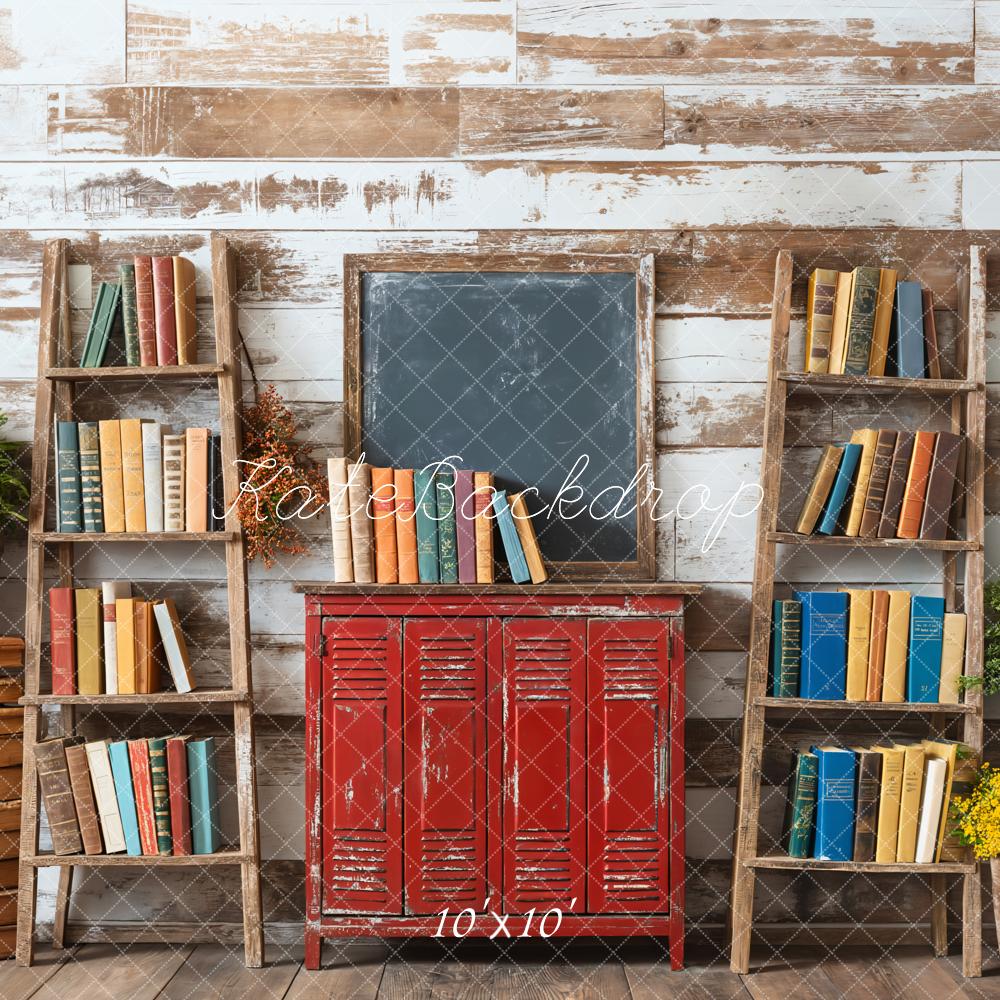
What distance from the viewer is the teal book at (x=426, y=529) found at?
2188 mm

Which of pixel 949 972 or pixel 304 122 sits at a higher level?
pixel 304 122

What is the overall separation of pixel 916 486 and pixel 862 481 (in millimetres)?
133

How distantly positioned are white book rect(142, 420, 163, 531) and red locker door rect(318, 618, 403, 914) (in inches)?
21.8

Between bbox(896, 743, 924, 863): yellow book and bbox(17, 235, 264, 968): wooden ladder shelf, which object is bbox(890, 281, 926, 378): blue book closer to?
bbox(896, 743, 924, 863): yellow book

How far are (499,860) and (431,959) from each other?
0.35 m

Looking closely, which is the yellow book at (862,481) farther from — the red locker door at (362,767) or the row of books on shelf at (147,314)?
the row of books on shelf at (147,314)

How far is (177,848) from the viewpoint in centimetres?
221

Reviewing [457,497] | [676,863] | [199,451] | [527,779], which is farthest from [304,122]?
[676,863]

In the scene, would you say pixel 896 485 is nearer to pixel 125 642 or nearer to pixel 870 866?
pixel 870 866

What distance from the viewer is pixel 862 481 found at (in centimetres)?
224

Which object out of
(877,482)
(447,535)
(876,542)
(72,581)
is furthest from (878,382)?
(72,581)

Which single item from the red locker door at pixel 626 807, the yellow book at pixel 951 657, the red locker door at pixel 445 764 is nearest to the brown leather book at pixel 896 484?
the yellow book at pixel 951 657

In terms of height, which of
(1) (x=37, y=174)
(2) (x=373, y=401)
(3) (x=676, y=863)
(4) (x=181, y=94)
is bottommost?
(3) (x=676, y=863)

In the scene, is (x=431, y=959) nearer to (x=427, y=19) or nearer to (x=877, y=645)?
(x=877, y=645)
